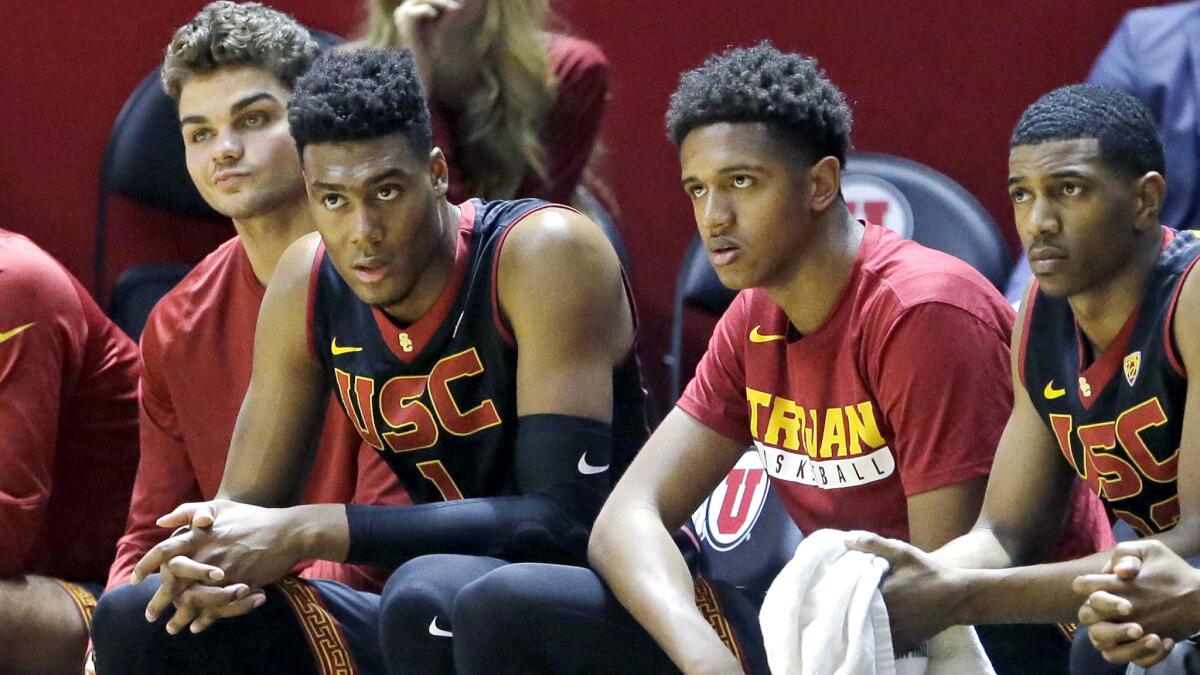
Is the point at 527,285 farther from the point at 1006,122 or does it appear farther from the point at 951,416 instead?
the point at 1006,122

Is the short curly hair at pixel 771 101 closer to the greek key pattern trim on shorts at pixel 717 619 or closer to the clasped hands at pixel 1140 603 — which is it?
the greek key pattern trim on shorts at pixel 717 619

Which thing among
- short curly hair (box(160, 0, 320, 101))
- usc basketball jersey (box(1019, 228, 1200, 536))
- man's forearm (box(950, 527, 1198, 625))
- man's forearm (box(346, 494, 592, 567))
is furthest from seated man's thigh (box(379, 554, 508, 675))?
short curly hair (box(160, 0, 320, 101))

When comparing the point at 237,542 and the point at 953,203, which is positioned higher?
the point at 953,203

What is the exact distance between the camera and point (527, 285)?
2.59 metres

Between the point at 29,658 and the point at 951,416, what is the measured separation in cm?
156

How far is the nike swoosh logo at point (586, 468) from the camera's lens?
254cm

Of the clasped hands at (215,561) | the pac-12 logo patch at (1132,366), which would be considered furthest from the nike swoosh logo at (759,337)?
the clasped hands at (215,561)

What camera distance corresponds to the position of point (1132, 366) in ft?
7.20

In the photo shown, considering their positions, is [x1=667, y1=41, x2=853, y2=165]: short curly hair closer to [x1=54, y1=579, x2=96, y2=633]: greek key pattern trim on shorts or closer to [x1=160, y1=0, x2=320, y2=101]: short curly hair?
[x1=160, y1=0, x2=320, y2=101]: short curly hair

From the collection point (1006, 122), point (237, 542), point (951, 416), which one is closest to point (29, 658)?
point (237, 542)

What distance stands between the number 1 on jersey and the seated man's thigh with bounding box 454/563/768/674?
0.34 meters

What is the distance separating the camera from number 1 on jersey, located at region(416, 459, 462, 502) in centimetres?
267

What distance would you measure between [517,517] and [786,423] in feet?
1.26

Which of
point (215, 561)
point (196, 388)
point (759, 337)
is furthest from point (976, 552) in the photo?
point (196, 388)
